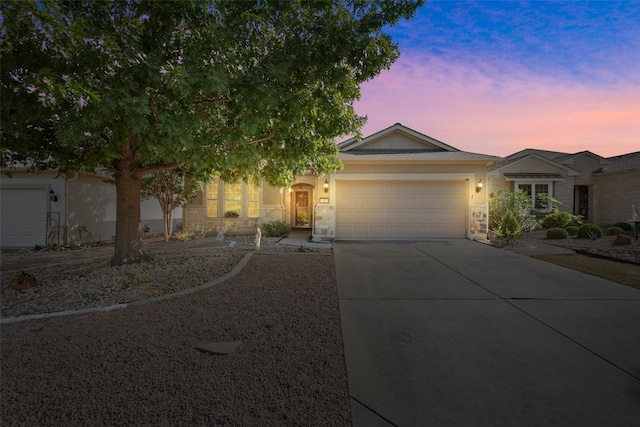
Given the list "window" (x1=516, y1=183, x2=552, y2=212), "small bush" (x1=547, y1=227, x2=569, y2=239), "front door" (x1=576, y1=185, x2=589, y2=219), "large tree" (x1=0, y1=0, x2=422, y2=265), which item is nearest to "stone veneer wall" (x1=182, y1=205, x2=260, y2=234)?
"large tree" (x1=0, y1=0, x2=422, y2=265)

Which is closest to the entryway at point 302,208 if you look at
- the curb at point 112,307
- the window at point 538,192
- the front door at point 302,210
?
the front door at point 302,210

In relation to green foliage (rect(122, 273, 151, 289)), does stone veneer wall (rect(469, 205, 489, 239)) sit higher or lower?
higher

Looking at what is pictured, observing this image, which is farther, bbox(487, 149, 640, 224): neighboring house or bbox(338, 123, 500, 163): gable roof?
Answer: bbox(487, 149, 640, 224): neighboring house

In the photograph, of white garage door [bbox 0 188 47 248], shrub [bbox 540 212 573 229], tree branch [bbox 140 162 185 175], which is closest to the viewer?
tree branch [bbox 140 162 185 175]

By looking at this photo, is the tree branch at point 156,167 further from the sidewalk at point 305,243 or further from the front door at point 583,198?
the front door at point 583,198

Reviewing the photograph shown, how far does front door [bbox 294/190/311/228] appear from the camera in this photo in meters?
17.9

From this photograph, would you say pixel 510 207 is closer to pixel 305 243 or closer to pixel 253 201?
pixel 305 243

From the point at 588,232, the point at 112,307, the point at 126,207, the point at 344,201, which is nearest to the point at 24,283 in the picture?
the point at 126,207

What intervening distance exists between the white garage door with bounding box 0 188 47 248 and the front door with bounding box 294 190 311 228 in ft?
36.1

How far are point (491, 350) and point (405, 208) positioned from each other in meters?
9.70

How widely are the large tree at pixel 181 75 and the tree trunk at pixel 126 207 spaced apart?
2 cm

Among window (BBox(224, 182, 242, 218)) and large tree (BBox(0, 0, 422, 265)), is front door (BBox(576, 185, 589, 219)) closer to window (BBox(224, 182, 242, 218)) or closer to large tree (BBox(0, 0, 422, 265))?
large tree (BBox(0, 0, 422, 265))

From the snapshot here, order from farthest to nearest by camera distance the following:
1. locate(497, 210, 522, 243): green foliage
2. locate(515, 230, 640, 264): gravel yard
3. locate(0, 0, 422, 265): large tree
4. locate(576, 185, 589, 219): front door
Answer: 1. locate(576, 185, 589, 219): front door
2. locate(497, 210, 522, 243): green foliage
3. locate(515, 230, 640, 264): gravel yard
4. locate(0, 0, 422, 265): large tree

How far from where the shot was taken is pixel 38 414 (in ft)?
7.47
